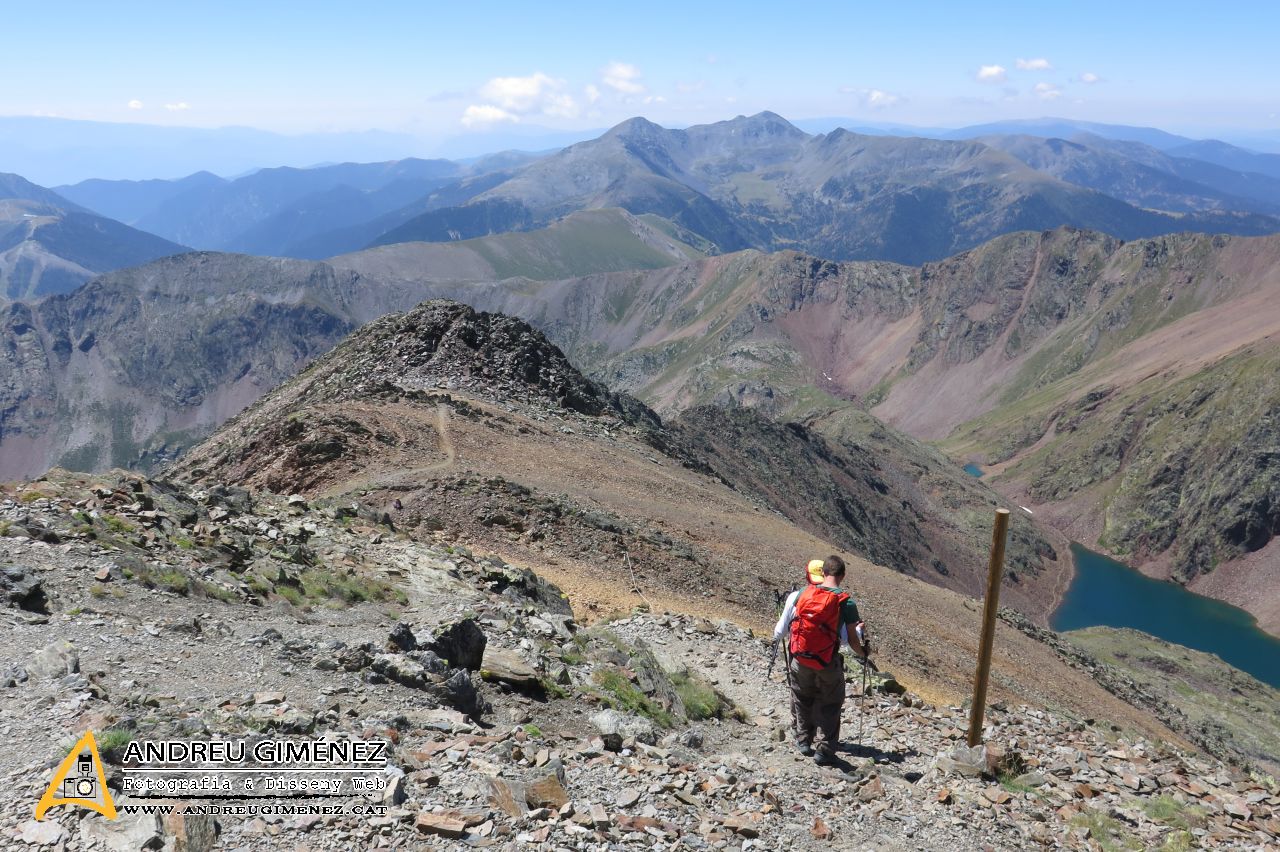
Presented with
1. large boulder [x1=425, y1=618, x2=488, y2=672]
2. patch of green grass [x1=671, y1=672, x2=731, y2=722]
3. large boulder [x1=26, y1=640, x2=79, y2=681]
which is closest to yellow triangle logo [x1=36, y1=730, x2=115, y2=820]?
large boulder [x1=26, y1=640, x2=79, y2=681]

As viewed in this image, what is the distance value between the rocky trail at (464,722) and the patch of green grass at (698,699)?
66 millimetres

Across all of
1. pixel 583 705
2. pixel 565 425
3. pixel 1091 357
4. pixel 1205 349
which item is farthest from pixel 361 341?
pixel 1091 357

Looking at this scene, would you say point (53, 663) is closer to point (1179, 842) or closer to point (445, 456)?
point (1179, 842)

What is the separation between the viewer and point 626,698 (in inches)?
551

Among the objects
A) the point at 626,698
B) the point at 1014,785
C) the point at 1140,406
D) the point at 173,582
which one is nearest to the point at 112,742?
the point at 173,582

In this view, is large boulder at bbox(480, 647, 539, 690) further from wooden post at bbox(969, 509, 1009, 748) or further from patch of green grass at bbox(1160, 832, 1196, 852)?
patch of green grass at bbox(1160, 832, 1196, 852)

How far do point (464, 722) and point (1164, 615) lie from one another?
122 meters

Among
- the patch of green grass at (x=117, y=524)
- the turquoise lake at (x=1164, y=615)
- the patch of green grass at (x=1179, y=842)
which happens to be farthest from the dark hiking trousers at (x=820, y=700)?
the turquoise lake at (x=1164, y=615)

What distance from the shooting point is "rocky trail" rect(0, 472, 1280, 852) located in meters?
8.69

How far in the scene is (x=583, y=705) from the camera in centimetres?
1330

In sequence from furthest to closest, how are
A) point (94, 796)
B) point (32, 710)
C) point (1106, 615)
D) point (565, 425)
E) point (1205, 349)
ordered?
point (1205, 349)
point (1106, 615)
point (565, 425)
point (32, 710)
point (94, 796)

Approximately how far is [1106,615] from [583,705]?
362ft

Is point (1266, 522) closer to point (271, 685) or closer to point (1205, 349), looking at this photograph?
point (1205, 349)

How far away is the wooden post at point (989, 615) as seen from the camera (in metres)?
11.5
